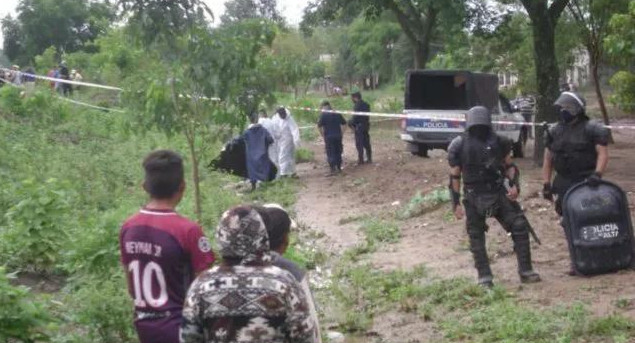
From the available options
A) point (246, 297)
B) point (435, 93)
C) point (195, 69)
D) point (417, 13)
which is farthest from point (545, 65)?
point (246, 297)

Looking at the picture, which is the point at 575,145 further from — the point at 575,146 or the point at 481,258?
the point at 481,258

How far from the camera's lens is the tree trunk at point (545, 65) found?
1836 cm

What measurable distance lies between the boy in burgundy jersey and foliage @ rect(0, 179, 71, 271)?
14.1ft

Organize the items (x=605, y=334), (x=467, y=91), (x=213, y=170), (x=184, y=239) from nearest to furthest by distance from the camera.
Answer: (x=184, y=239) < (x=605, y=334) < (x=213, y=170) < (x=467, y=91)

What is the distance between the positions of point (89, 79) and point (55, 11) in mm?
23880

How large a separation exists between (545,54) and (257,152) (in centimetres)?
564

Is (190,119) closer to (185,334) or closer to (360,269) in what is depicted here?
(360,269)

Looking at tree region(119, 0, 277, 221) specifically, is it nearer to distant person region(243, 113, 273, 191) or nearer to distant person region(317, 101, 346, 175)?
distant person region(243, 113, 273, 191)

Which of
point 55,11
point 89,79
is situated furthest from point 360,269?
point 55,11

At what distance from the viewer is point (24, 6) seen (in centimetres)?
5397

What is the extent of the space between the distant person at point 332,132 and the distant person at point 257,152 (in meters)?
1.66

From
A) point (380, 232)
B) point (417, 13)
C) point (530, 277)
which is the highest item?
point (417, 13)

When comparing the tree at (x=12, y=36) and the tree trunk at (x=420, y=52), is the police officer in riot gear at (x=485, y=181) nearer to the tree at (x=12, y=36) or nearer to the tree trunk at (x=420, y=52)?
the tree trunk at (x=420, y=52)

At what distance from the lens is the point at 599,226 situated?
27.6 feet
